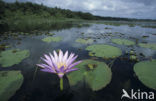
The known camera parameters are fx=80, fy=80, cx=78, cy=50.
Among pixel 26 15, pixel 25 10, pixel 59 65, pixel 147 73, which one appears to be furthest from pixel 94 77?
pixel 25 10

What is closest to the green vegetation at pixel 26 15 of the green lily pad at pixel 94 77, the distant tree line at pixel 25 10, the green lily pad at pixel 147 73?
the distant tree line at pixel 25 10

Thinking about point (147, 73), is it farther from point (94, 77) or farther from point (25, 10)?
point (25, 10)

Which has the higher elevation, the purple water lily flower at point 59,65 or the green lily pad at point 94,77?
the purple water lily flower at point 59,65

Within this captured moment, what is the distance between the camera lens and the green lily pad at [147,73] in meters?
1.14

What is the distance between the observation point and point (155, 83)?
1.12 metres

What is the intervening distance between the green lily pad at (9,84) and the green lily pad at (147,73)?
180cm

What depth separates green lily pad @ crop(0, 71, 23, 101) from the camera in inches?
37.7

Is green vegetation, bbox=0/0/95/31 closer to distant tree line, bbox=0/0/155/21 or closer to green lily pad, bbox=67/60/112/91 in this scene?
distant tree line, bbox=0/0/155/21

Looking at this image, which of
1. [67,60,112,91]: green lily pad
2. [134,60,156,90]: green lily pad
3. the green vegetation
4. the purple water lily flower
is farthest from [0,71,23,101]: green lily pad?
the green vegetation

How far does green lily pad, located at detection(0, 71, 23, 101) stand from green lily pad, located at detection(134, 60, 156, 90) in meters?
1.80

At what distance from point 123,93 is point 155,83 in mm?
480

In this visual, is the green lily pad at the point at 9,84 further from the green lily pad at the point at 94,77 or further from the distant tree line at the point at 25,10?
the distant tree line at the point at 25,10

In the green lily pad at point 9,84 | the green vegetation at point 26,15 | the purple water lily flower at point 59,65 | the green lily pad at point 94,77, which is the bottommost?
the green lily pad at point 9,84

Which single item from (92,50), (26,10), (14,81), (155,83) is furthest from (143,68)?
(26,10)
